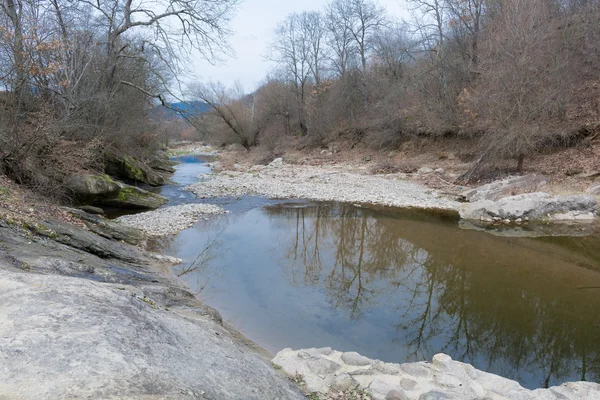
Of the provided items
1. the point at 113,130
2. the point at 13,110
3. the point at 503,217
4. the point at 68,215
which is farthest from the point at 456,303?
the point at 113,130

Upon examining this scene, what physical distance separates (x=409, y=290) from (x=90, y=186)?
432 inches

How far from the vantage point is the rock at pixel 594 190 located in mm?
13262

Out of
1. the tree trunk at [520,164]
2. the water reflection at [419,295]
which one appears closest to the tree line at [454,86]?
the tree trunk at [520,164]

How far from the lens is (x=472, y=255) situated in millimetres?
9750

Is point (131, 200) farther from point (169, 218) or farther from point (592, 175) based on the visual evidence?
point (592, 175)

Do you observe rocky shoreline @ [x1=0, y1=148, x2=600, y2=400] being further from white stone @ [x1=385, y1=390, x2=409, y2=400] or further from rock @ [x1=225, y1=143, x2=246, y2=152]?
rock @ [x1=225, y1=143, x2=246, y2=152]

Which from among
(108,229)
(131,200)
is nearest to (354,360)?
(108,229)

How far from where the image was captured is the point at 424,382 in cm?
425

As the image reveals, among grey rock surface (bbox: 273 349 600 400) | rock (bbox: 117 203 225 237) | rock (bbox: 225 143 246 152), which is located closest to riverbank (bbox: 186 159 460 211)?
rock (bbox: 117 203 225 237)

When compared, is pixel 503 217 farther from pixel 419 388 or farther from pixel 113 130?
pixel 113 130

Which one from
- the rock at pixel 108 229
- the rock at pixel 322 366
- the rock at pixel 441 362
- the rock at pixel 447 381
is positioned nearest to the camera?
the rock at pixel 447 381

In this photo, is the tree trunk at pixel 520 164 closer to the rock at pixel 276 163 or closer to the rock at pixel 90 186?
the rock at pixel 90 186

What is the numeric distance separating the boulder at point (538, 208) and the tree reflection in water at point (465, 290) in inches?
71.1

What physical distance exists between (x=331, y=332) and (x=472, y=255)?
17.9ft
